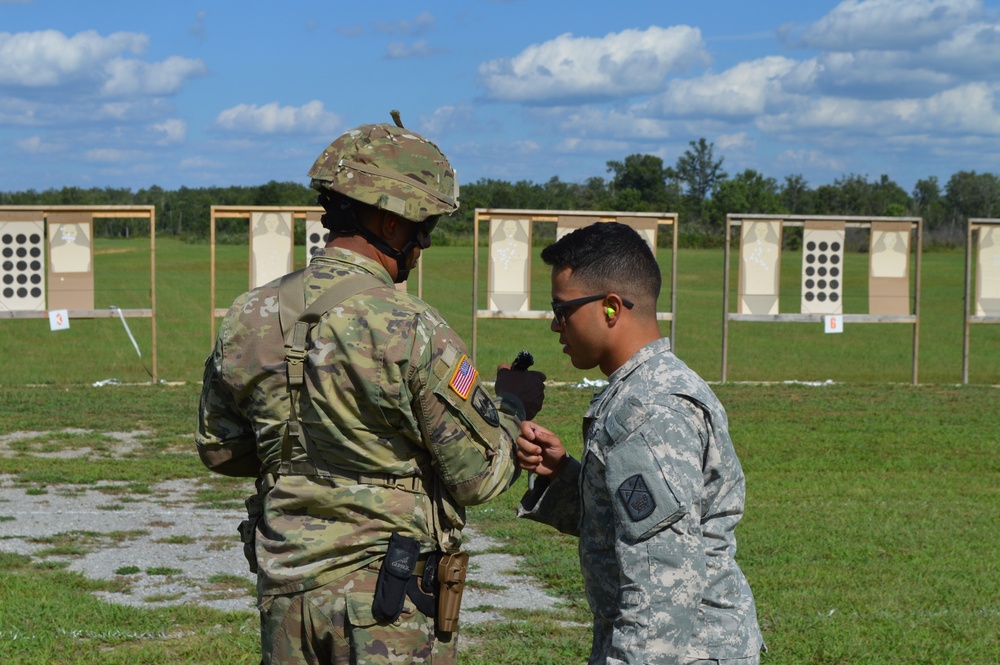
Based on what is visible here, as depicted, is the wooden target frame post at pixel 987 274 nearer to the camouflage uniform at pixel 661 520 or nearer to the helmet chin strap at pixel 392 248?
the helmet chin strap at pixel 392 248

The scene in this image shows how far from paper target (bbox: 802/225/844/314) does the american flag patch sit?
14797mm

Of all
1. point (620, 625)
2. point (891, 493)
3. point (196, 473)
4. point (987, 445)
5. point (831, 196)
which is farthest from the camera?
point (831, 196)

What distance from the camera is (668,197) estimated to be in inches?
3278

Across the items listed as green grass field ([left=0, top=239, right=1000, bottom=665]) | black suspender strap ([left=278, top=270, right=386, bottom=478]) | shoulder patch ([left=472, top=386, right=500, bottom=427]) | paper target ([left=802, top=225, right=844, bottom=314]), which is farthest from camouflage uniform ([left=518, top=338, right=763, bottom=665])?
paper target ([left=802, top=225, right=844, bottom=314])

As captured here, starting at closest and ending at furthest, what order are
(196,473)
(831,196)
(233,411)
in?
(233,411) < (196,473) < (831,196)

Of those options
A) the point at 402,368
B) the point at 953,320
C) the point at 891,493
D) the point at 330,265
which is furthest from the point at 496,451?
the point at 953,320

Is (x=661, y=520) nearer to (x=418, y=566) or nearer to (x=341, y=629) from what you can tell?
(x=418, y=566)

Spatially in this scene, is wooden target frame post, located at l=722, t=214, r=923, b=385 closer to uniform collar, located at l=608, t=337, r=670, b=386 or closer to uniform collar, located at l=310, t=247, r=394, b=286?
uniform collar, located at l=310, t=247, r=394, b=286

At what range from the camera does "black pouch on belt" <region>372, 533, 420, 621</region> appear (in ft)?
9.30

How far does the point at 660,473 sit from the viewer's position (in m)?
2.43

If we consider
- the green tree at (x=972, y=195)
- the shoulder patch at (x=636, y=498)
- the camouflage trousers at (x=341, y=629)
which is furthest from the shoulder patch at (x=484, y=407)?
the green tree at (x=972, y=195)

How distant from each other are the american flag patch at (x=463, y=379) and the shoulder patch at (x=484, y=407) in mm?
32

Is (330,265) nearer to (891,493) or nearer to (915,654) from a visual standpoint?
(915,654)

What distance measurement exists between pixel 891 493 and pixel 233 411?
23.3ft
